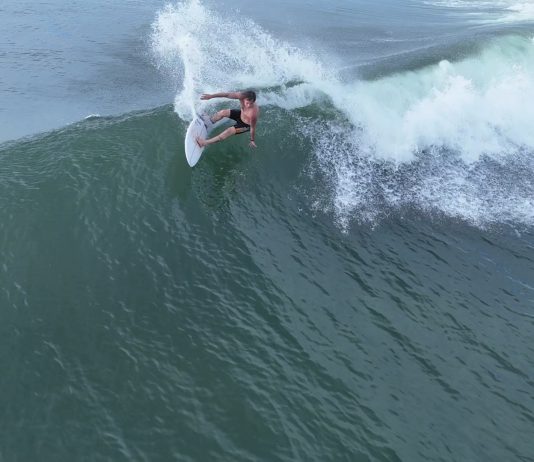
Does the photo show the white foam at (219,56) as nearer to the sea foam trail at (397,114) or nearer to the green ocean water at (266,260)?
the sea foam trail at (397,114)

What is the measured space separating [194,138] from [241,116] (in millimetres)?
1964

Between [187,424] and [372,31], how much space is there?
103 feet

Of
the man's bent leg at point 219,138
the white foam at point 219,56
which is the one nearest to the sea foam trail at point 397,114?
the white foam at point 219,56

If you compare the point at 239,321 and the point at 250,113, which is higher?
the point at 250,113

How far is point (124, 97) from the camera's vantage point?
22.4m

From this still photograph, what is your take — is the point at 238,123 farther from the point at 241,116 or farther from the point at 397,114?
the point at 397,114

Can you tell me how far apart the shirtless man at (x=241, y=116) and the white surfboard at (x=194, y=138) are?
24 centimetres

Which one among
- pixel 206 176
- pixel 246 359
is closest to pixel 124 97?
pixel 206 176

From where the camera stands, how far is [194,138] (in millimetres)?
17688

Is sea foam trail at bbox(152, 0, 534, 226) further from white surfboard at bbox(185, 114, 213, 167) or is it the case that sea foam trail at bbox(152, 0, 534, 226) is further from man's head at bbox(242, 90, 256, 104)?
man's head at bbox(242, 90, 256, 104)

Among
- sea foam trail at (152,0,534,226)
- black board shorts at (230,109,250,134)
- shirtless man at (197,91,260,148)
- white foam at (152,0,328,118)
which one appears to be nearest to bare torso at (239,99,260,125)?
shirtless man at (197,91,260,148)

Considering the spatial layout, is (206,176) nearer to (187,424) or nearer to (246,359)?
(246,359)

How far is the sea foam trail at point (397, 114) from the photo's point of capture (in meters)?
17.8

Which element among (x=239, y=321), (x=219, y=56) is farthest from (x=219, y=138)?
(x=219, y=56)
